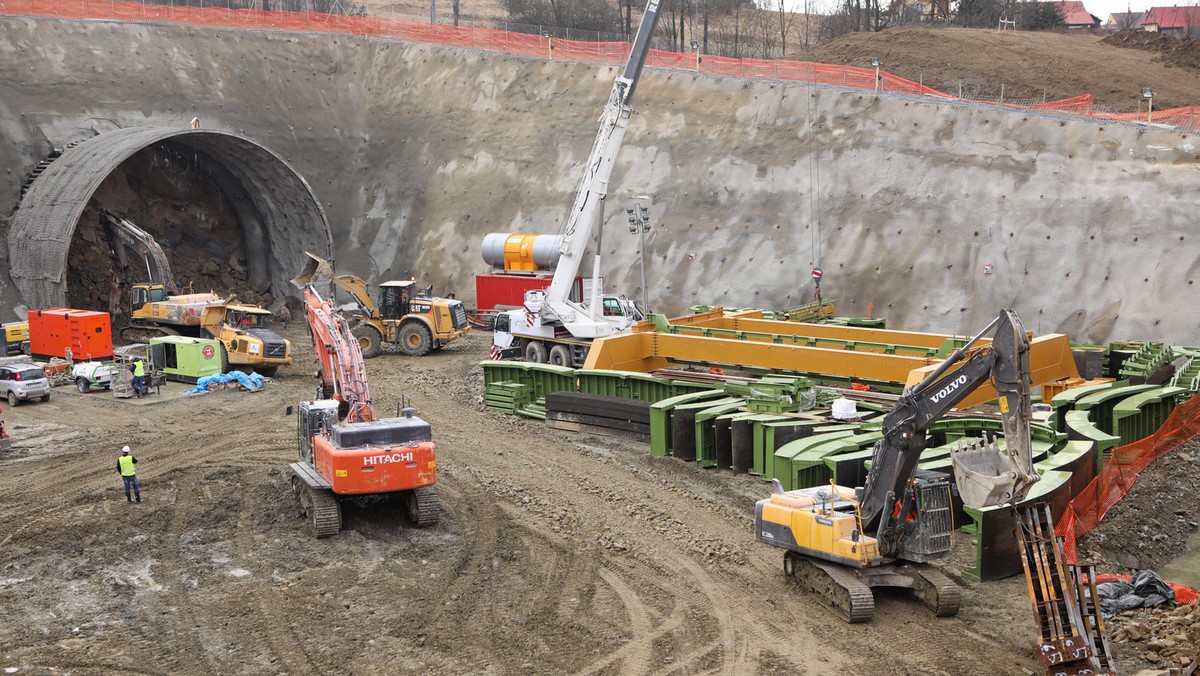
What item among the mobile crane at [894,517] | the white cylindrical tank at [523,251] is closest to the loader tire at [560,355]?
the white cylindrical tank at [523,251]

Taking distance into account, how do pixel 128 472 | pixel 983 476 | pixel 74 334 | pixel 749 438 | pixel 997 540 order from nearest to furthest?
pixel 983 476, pixel 997 540, pixel 128 472, pixel 749 438, pixel 74 334

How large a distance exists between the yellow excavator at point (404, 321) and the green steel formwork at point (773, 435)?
54.1 ft

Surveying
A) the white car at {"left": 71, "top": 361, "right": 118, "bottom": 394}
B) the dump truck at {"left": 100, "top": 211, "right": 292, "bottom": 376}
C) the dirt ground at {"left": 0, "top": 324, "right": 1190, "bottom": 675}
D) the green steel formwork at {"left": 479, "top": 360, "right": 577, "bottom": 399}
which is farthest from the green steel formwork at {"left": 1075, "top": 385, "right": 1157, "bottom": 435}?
the white car at {"left": 71, "top": 361, "right": 118, "bottom": 394}

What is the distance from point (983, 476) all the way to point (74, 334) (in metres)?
28.1

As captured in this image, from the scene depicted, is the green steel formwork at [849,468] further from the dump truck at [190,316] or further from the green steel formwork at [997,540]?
the dump truck at [190,316]

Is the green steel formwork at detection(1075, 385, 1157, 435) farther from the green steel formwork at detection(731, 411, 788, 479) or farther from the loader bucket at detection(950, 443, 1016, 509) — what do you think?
the loader bucket at detection(950, 443, 1016, 509)

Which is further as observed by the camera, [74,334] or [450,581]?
[74,334]

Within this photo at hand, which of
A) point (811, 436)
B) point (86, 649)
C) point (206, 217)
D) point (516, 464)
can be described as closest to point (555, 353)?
point (516, 464)

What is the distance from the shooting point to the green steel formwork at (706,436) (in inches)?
820

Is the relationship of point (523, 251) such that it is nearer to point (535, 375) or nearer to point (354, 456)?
point (535, 375)

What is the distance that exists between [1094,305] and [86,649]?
28.3m

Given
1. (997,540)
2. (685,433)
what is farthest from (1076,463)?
(685,433)

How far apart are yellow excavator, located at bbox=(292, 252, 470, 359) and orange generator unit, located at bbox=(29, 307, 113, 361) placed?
23.3 feet

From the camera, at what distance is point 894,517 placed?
13.6m
